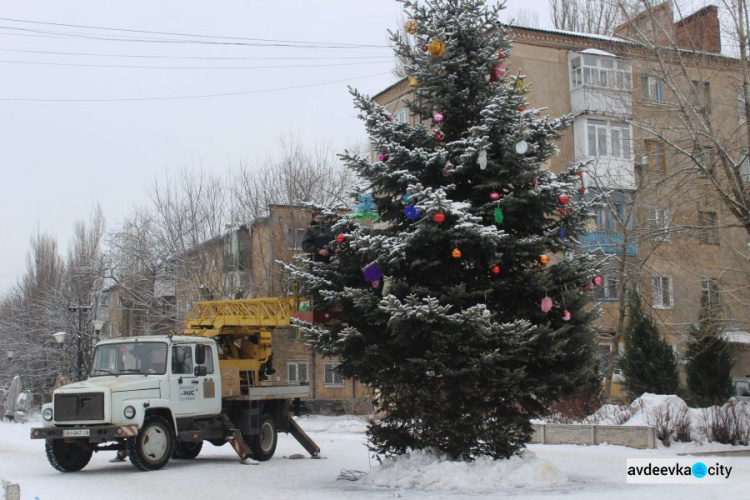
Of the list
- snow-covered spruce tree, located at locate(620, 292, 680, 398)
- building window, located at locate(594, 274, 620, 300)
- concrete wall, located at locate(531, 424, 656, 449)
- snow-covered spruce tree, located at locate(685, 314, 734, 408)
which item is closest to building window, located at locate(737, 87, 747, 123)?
snow-covered spruce tree, located at locate(685, 314, 734, 408)

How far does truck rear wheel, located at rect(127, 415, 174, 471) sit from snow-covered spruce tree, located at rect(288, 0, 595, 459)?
14.4 feet

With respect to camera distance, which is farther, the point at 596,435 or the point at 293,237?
the point at 293,237

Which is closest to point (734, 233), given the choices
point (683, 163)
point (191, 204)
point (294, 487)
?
point (683, 163)

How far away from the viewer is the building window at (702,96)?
2111 centimetres

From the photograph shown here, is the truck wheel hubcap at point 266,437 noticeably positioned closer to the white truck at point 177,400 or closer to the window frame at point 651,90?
the white truck at point 177,400

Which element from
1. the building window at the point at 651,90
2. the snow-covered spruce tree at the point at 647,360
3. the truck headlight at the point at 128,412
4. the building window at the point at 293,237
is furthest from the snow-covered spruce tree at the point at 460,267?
the building window at the point at 293,237

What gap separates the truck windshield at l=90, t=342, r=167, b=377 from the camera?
17.7 m

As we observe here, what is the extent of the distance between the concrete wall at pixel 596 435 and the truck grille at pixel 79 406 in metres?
10.1

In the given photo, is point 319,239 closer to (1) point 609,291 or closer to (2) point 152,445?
(2) point 152,445

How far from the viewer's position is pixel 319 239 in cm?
1505

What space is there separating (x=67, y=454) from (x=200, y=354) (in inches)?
128

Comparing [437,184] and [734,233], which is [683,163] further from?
[437,184]

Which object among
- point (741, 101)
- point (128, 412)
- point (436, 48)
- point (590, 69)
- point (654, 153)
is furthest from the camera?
point (590, 69)

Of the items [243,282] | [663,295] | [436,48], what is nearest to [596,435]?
[436,48]
